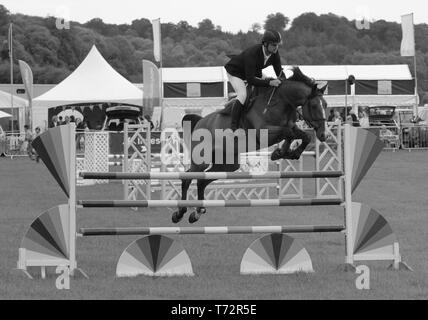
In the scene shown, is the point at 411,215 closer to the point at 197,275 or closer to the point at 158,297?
the point at 197,275

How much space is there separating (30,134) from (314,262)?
28.7m

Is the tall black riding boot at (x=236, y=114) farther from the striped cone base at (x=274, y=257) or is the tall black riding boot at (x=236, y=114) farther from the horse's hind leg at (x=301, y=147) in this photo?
the striped cone base at (x=274, y=257)

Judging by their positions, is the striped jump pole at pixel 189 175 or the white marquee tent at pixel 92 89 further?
the white marquee tent at pixel 92 89

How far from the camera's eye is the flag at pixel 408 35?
36.9 m

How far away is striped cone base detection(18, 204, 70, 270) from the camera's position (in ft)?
25.1

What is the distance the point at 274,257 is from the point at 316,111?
9.54 feet

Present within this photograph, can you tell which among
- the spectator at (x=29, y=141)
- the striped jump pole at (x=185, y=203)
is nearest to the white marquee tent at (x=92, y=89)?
the spectator at (x=29, y=141)

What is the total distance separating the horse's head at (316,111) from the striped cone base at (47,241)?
3.81 meters

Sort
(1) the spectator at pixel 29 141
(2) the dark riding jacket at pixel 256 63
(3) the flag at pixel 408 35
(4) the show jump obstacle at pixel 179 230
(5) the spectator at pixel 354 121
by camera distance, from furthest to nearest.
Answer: (3) the flag at pixel 408 35 → (1) the spectator at pixel 29 141 → (5) the spectator at pixel 354 121 → (2) the dark riding jacket at pixel 256 63 → (4) the show jump obstacle at pixel 179 230

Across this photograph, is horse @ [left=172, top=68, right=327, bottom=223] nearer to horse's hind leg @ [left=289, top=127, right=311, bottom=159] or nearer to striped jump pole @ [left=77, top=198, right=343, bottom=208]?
horse's hind leg @ [left=289, top=127, right=311, bottom=159]

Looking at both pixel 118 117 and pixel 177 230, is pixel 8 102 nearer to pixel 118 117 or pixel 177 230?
pixel 118 117

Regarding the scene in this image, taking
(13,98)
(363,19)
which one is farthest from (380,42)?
(363,19)

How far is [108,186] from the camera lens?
70.5ft

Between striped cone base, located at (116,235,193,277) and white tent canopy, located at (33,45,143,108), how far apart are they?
2809cm
